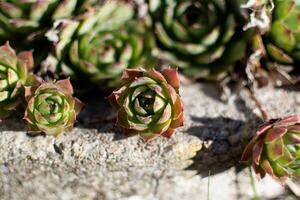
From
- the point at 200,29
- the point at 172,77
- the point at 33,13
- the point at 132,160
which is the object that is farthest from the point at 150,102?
the point at 33,13

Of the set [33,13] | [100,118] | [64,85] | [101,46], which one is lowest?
[100,118]

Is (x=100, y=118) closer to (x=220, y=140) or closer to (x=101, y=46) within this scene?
(x=101, y=46)

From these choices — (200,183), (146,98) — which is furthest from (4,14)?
(200,183)

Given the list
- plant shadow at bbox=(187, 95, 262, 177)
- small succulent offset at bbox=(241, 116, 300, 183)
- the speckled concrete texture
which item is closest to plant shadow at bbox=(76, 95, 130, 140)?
the speckled concrete texture

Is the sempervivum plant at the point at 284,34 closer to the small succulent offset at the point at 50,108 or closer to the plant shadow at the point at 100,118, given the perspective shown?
the plant shadow at the point at 100,118

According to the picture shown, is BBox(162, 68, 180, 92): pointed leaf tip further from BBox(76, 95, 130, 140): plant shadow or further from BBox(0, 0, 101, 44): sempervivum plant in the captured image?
BBox(0, 0, 101, 44): sempervivum plant

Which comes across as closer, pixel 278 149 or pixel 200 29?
pixel 278 149

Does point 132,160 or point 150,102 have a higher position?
point 150,102
